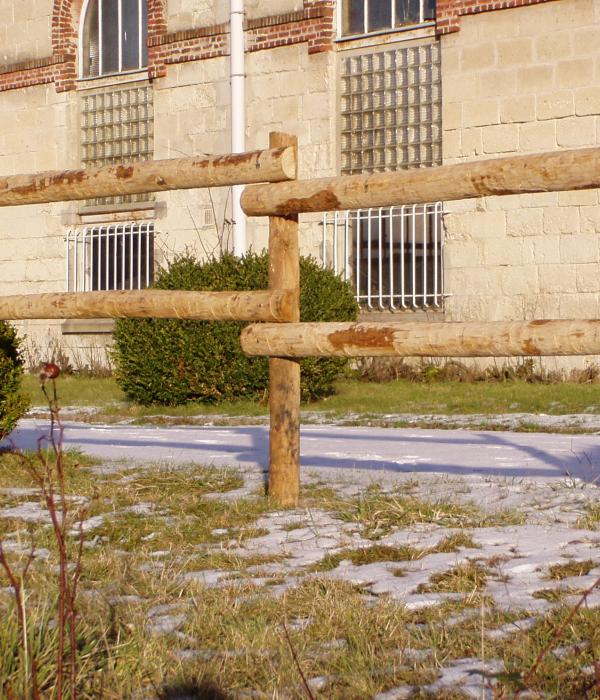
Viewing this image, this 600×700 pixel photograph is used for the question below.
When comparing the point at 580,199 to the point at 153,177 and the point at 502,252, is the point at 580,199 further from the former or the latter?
the point at 153,177

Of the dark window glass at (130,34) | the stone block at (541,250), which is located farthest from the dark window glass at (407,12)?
the dark window glass at (130,34)

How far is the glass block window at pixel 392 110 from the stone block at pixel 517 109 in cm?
101

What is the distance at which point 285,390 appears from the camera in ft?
13.5

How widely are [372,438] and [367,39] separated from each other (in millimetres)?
8589

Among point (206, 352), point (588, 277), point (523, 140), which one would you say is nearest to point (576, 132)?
point (523, 140)

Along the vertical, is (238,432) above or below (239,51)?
below

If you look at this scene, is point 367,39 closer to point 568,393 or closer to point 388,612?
point 568,393

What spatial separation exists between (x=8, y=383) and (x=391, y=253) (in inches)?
347

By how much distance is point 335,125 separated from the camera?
44.9 feet

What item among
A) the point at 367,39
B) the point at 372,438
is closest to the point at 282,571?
the point at 372,438

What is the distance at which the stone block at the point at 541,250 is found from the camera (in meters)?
12.1

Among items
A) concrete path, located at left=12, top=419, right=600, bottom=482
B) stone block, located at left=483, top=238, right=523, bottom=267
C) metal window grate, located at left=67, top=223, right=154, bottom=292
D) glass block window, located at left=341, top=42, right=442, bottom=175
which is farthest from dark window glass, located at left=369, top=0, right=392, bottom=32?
concrete path, located at left=12, top=419, right=600, bottom=482

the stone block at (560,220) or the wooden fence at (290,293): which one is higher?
the stone block at (560,220)

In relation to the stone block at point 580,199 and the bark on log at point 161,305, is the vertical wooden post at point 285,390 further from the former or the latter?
the stone block at point 580,199
